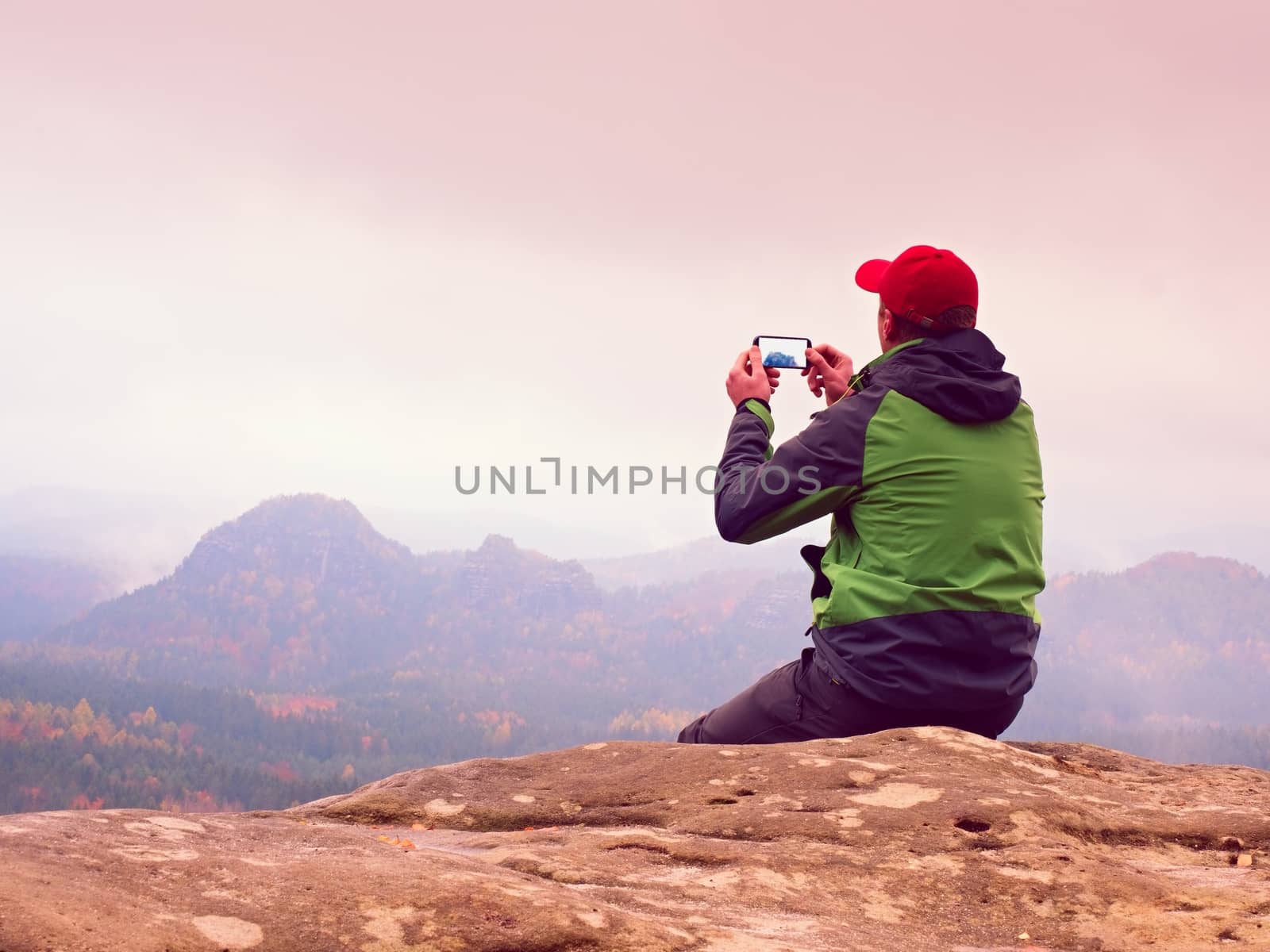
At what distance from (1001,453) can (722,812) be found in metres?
2.90

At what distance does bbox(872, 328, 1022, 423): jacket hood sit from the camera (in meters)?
6.54

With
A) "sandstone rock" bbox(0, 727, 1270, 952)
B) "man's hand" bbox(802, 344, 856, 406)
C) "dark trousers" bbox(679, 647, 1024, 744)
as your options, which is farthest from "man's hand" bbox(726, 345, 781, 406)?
"sandstone rock" bbox(0, 727, 1270, 952)

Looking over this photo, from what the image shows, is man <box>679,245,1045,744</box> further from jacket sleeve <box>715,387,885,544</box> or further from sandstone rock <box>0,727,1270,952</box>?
sandstone rock <box>0,727,1270,952</box>

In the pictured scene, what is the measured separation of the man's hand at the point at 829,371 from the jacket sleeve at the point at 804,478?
3.72 ft

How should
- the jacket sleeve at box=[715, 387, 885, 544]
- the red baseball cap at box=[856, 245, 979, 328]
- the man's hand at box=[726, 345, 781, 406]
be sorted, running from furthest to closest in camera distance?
the man's hand at box=[726, 345, 781, 406] < the red baseball cap at box=[856, 245, 979, 328] < the jacket sleeve at box=[715, 387, 885, 544]

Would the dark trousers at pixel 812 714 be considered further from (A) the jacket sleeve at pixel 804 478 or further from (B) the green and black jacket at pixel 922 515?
(A) the jacket sleeve at pixel 804 478

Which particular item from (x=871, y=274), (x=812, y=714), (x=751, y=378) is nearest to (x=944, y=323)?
(x=871, y=274)

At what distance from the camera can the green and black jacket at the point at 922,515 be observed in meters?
6.50

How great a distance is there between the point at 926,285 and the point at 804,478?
1534 mm

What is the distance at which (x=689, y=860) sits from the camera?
5227 millimetres

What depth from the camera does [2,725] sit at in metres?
164

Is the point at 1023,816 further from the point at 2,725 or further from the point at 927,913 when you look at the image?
the point at 2,725

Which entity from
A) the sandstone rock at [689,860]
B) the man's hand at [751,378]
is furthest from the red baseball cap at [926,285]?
the sandstone rock at [689,860]

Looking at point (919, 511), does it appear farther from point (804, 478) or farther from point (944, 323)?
point (944, 323)
